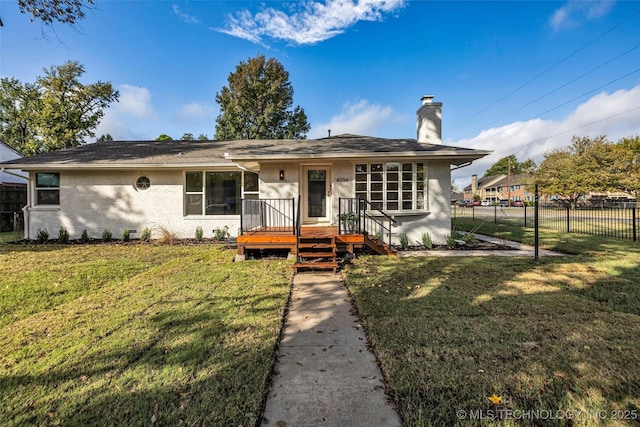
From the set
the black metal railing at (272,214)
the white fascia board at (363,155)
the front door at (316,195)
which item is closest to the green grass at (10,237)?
the black metal railing at (272,214)

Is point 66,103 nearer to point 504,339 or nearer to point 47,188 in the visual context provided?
point 47,188

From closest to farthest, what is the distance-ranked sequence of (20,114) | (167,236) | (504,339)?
(504,339) < (167,236) < (20,114)

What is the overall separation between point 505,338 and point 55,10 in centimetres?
1048

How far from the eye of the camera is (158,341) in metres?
Answer: 2.99

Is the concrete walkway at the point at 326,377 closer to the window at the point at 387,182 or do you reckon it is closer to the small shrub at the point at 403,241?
the small shrub at the point at 403,241

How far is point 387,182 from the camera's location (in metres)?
8.70

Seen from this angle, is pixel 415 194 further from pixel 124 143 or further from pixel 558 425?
pixel 124 143

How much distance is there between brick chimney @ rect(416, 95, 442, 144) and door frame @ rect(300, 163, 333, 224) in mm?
4118

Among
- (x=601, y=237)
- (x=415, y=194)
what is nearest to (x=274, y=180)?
(x=415, y=194)

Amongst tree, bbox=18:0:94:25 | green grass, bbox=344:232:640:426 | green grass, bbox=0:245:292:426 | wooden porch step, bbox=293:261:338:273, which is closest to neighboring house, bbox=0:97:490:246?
wooden porch step, bbox=293:261:338:273

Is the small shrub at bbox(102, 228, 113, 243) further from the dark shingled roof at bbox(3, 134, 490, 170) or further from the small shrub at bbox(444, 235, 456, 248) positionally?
the small shrub at bbox(444, 235, 456, 248)

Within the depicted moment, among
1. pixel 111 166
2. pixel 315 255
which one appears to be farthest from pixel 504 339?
pixel 111 166

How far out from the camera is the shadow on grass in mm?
2143

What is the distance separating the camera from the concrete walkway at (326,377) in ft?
6.51
